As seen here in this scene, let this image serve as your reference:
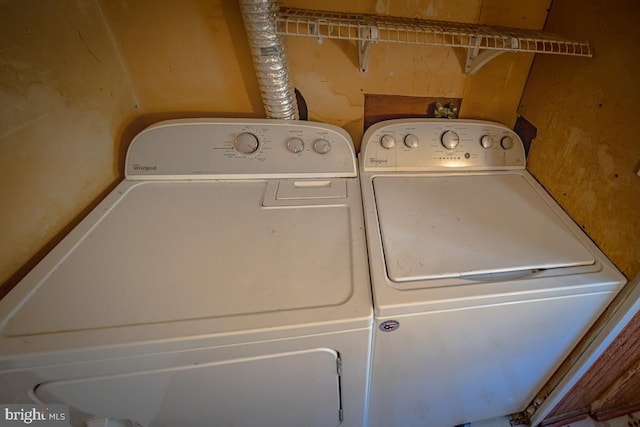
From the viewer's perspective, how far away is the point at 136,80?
41.6 inches

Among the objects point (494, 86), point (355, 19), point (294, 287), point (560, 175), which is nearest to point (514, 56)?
point (494, 86)

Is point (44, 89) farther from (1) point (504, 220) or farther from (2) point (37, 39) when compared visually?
(1) point (504, 220)

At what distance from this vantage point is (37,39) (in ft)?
2.42

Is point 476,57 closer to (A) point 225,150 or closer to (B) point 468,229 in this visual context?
(B) point 468,229

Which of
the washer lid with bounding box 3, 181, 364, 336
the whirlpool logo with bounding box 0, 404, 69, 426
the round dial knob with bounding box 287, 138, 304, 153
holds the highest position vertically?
the round dial knob with bounding box 287, 138, 304, 153

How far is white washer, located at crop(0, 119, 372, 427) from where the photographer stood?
554 millimetres

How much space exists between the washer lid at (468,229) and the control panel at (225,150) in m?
0.32

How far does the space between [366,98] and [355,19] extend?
331 mm

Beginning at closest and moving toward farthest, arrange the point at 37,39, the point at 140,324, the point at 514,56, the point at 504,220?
the point at 140,324 < the point at 37,39 < the point at 504,220 < the point at 514,56

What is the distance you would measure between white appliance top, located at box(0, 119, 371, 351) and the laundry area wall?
13 cm

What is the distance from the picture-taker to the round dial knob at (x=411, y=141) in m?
1.08

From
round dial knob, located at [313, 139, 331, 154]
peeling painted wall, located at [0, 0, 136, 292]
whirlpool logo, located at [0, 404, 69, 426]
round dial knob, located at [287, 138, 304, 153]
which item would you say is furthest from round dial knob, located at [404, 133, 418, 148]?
whirlpool logo, located at [0, 404, 69, 426]

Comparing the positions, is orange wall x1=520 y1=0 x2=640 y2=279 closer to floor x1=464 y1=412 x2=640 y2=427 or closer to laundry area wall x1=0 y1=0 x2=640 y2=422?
laundry area wall x1=0 y1=0 x2=640 y2=422

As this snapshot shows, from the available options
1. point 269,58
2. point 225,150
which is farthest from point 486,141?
point 225,150
